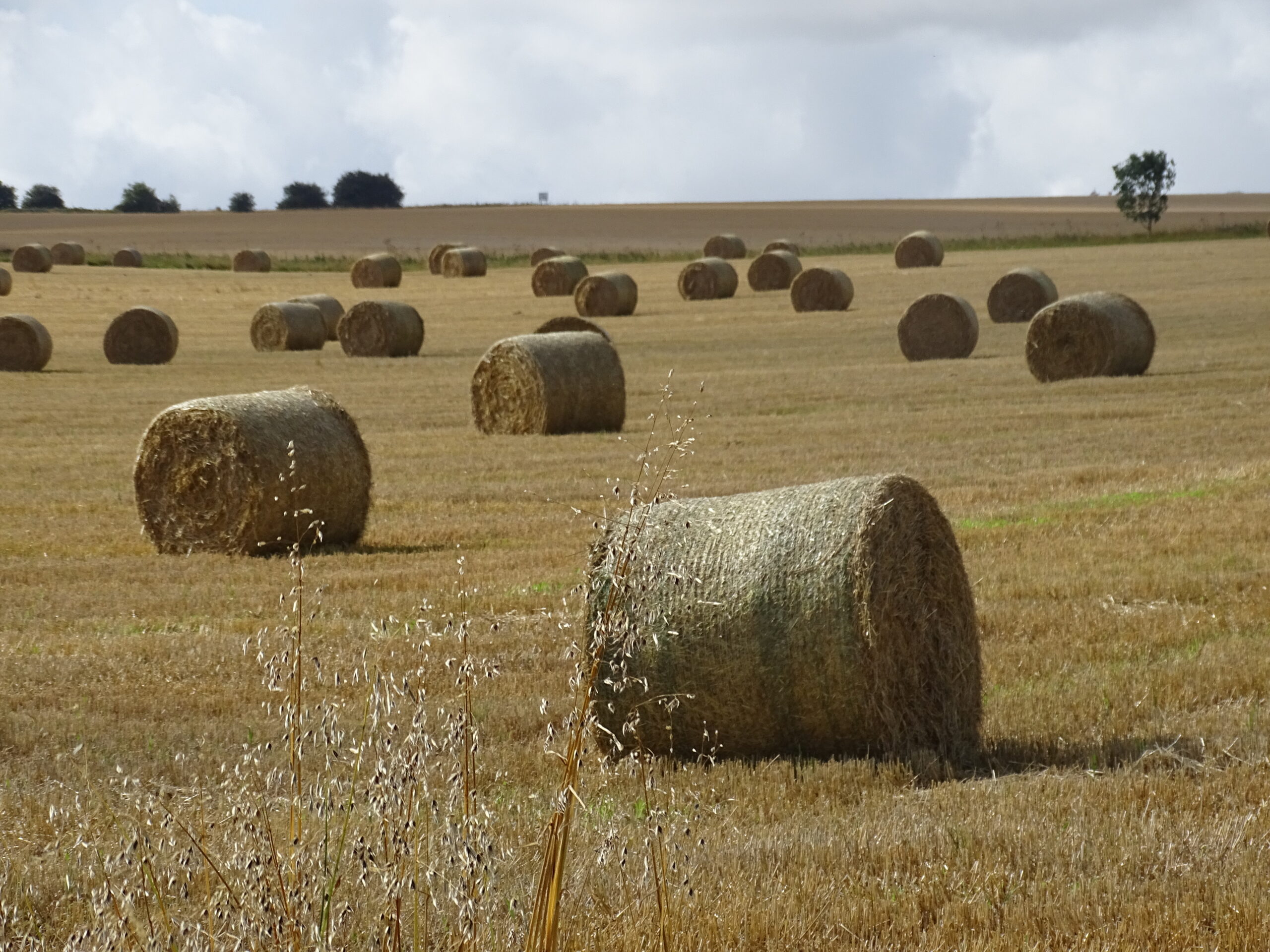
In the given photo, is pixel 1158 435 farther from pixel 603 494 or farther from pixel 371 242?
pixel 371 242

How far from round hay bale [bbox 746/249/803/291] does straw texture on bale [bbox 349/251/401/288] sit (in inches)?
463

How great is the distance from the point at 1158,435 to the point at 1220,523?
602cm

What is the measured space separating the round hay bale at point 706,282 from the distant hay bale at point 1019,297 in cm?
1066

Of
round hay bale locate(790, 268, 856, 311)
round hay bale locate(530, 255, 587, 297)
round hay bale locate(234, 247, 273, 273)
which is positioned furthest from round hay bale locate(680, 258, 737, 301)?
round hay bale locate(234, 247, 273, 273)

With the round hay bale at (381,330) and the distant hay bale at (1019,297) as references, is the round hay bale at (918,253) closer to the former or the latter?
the distant hay bale at (1019,297)

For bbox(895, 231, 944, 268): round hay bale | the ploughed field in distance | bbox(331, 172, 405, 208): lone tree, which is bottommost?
the ploughed field in distance

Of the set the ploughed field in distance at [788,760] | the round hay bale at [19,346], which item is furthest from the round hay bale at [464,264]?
the ploughed field in distance at [788,760]

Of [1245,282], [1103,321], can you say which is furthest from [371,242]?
[1103,321]

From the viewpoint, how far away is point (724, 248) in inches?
2296

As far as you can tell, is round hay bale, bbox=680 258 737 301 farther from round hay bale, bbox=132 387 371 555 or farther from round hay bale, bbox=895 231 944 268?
round hay bale, bbox=132 387 371 555

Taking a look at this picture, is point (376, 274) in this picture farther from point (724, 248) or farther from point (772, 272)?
point (724, 248)

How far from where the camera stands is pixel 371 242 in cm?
7444

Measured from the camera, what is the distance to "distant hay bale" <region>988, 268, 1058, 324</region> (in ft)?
111

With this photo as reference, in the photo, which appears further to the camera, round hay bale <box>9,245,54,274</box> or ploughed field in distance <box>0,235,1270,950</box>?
round hay bale <box>9,245,54,274</box>
